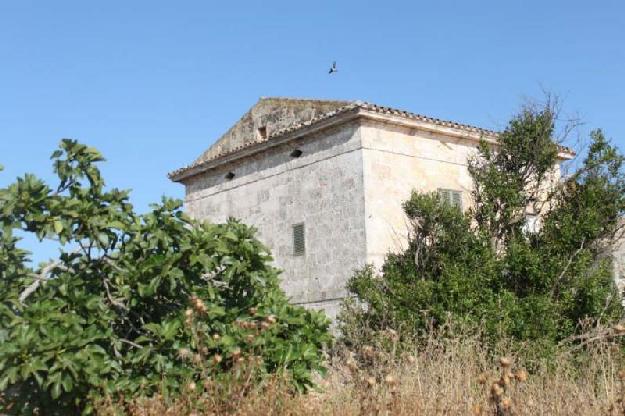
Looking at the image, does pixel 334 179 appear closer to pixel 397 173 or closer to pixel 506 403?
pixel 397 173

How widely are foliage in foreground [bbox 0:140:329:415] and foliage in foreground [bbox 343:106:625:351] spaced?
699 centimetres

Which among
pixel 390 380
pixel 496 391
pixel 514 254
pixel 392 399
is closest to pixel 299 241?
pixel 514 254

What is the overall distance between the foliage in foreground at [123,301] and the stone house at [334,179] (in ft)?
28.1

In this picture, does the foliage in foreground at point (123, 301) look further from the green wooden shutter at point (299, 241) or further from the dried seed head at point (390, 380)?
the green wooden shutter at point (299, 241)

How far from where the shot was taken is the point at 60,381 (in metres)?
5.82

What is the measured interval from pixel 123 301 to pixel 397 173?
10163 mm

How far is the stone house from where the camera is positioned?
1586 cm

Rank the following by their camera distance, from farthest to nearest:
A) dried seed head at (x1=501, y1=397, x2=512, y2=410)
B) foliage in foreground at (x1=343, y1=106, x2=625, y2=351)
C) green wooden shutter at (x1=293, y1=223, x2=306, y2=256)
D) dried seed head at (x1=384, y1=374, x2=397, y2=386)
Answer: green wooden shutter at (x1=293, y1=223, x2=306, y2=256) < foliage in foreground at (x1=343, y1=106, x2=625, y2=351) < dried seed head at (x1=384, y1=374, x2=397, y2=386) < dried seed head at (x1=501, y1=397, x2=512, y2=410)

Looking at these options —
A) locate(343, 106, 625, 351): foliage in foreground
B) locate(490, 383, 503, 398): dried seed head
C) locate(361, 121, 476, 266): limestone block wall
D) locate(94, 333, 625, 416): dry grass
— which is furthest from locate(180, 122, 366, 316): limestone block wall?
locate(490, 383, 503, 398): dried seed head

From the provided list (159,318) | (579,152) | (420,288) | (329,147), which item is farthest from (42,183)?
(579,152)

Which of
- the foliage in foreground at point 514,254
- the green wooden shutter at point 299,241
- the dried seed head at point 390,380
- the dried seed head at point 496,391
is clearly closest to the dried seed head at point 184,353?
the dried seed head at point 390,380

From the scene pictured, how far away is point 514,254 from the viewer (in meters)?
14.8

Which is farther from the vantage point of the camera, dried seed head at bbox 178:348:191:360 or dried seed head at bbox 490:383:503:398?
dried seed head at bbox 178:348:191:360

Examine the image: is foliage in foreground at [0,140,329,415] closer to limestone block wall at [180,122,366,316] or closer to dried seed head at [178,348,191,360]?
dried seed head at [178,348,191,360]
